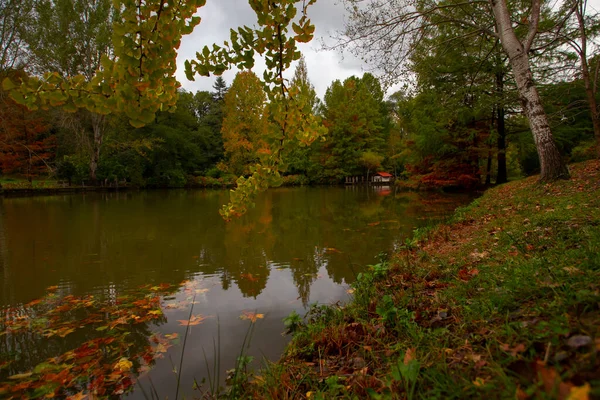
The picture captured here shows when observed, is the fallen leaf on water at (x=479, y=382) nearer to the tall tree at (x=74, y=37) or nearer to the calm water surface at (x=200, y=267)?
the calm water surface at (x=200, y=267)

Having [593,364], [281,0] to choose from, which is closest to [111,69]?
[281,0]

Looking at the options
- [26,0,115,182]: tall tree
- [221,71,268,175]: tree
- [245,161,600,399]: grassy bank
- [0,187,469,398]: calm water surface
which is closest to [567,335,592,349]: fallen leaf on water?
[245,161,600,399]: grassy bank

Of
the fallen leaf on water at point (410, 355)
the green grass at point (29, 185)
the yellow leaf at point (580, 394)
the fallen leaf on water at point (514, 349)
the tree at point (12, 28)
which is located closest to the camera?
the yellow leaf at point (580, 394)

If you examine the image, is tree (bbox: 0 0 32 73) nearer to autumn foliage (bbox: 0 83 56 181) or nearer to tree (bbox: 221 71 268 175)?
autumn foliage (bbox: 0 83 56 181)

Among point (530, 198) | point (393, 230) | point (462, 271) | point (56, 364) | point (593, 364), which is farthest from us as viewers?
point (393, 230)

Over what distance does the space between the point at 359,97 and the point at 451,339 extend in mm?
33431

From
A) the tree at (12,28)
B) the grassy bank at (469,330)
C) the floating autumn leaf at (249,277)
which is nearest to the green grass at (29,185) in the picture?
the tree at (12,28)

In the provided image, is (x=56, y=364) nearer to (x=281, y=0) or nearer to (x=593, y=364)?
(x=281, y=0)

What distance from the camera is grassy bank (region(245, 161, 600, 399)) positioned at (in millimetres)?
1099

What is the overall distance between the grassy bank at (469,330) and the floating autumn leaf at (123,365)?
1.13m

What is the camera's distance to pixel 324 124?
23125 millimetres

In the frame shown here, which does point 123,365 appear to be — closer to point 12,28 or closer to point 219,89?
point 12,28

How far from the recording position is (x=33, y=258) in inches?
222

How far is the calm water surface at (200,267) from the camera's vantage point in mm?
2783
